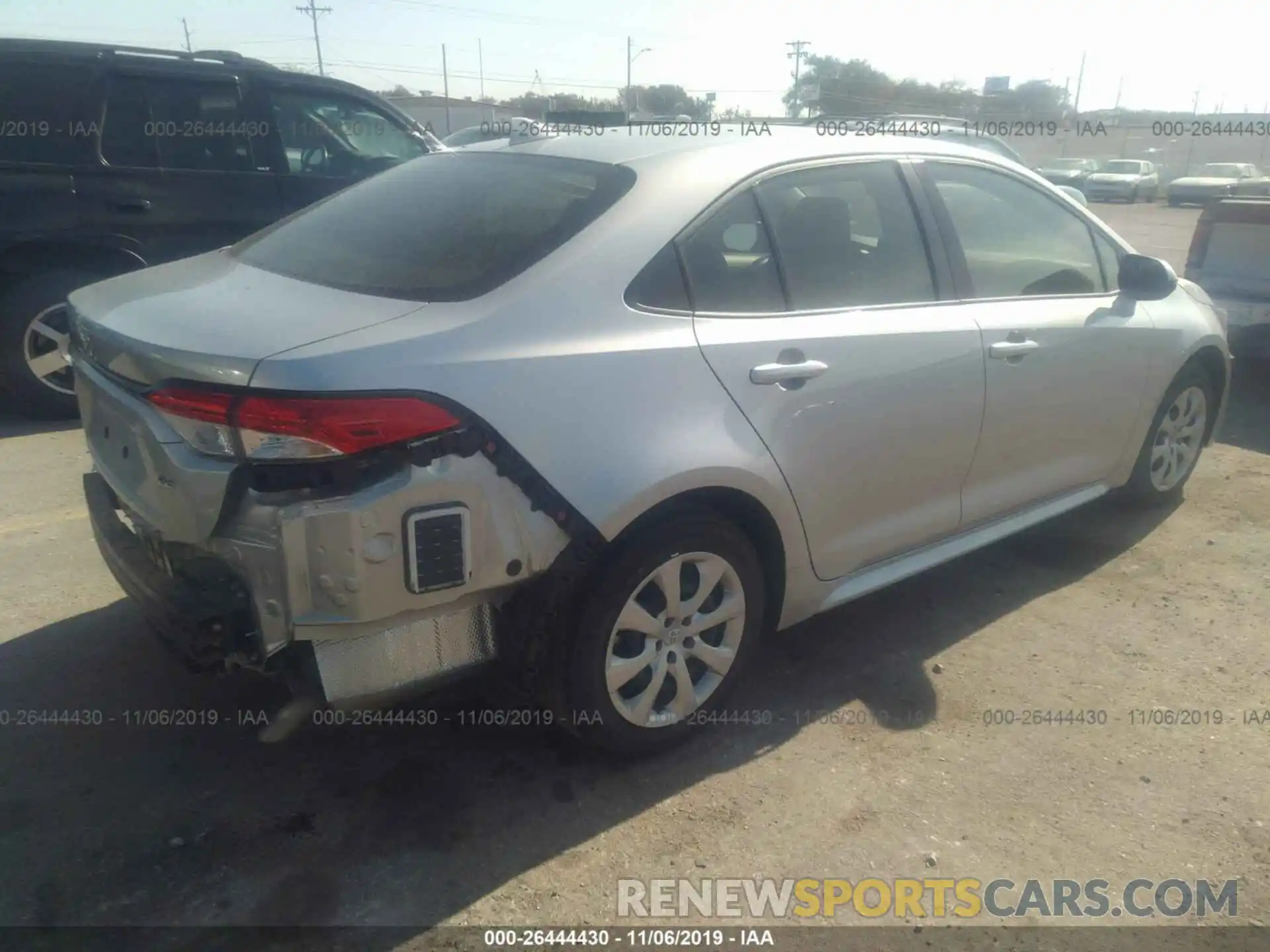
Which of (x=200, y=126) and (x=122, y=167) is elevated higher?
(x=200, y=126)

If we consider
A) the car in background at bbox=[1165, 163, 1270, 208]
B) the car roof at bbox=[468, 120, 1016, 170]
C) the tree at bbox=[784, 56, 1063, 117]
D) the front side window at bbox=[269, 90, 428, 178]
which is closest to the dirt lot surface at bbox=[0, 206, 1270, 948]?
the car roof at bbox=[468, 120, 1016, 170]

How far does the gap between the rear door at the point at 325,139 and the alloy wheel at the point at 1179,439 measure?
4794 mm

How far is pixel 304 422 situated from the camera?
2.08m

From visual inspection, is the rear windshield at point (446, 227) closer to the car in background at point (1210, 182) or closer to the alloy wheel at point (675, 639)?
the alloy wheel at point (675, 639)

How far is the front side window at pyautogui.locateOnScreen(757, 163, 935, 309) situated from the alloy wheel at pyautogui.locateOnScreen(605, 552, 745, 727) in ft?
2.77

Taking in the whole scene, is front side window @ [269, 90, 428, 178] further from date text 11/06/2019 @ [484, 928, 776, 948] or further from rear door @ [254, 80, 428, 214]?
date text 11/06/2019 @ [484, 928, 776, 948]

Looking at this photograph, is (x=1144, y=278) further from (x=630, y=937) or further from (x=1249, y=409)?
(x=1249, y=409)

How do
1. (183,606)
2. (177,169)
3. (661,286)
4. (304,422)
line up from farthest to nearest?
1. (177,169)
2. (661,286)
3. (183,606)
4. (304,422)

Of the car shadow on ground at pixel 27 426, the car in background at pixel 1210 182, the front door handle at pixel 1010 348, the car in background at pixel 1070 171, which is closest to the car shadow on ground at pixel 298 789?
the front door handle at pixel 1010 348

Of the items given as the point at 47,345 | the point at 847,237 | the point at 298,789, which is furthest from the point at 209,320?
the point at 47,345

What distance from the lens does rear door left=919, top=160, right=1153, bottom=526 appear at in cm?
343

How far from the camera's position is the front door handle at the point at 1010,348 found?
3.35 metres

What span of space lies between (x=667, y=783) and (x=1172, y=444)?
10.4 feet

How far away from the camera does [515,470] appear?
89.3 inches
